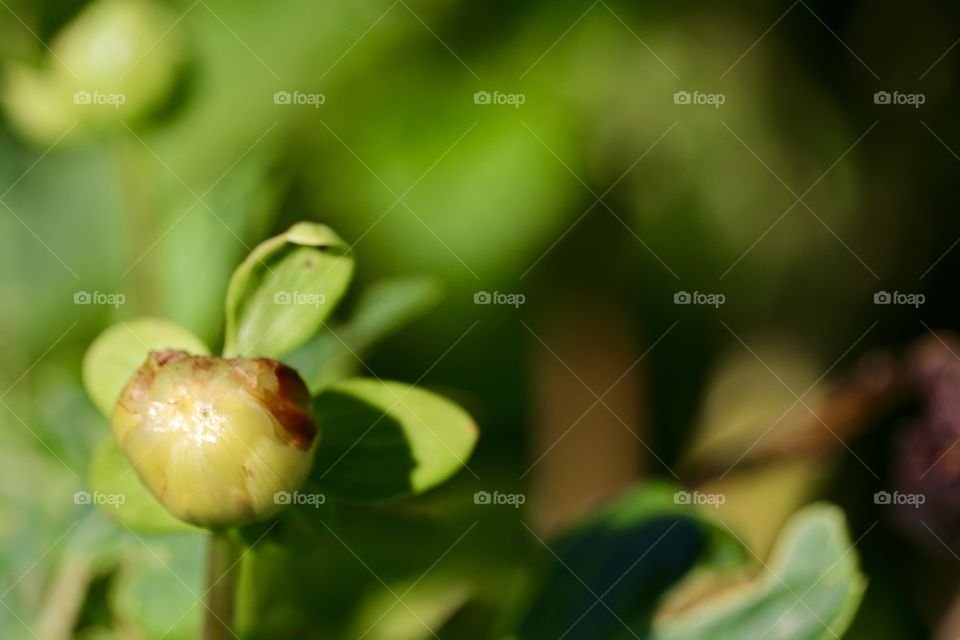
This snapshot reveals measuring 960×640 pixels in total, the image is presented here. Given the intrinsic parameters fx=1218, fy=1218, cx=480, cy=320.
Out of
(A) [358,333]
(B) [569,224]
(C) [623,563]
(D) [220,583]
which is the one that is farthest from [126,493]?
(B) [569,224]

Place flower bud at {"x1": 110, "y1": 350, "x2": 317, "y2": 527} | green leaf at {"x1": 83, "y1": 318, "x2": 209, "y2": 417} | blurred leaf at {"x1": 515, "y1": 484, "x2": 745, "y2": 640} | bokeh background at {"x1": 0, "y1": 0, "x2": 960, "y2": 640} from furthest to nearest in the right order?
1. bokeh background at {"x1": 0, "y1": 0, "x2": 960, "y2": 640}
2. blurred leaf at {"x1": 515, "y1": 484, "x2": 745, "y2": 640}
3. green leaf at {"x1": 83, "y1": 318, "x2": 209, "y2": 417}
4. flower bud at {"x1": 110, "y1": 350, "x2": 317, "y2": 527}

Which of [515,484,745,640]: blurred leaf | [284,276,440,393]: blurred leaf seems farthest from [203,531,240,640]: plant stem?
[515,484,745,640]: blurred leaf

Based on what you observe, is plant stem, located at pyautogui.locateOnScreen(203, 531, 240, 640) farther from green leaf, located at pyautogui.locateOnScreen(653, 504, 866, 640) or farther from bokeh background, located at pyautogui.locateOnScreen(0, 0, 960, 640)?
green leaf, located at pyautogui.locateOnScreen(653, 504, 866, 640)

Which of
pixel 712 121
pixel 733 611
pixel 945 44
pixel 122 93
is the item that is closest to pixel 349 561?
pixel 733 611

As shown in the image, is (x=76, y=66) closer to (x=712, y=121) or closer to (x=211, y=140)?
(x=211, y=140)

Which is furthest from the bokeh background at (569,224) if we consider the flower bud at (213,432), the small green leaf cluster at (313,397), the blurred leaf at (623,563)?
the flower bud at (213,432)

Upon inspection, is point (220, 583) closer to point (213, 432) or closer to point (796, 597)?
point (213, 432)

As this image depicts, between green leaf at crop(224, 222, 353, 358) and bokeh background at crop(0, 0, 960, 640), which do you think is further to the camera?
bokeh background at crop(0, 0, 960, 640)
